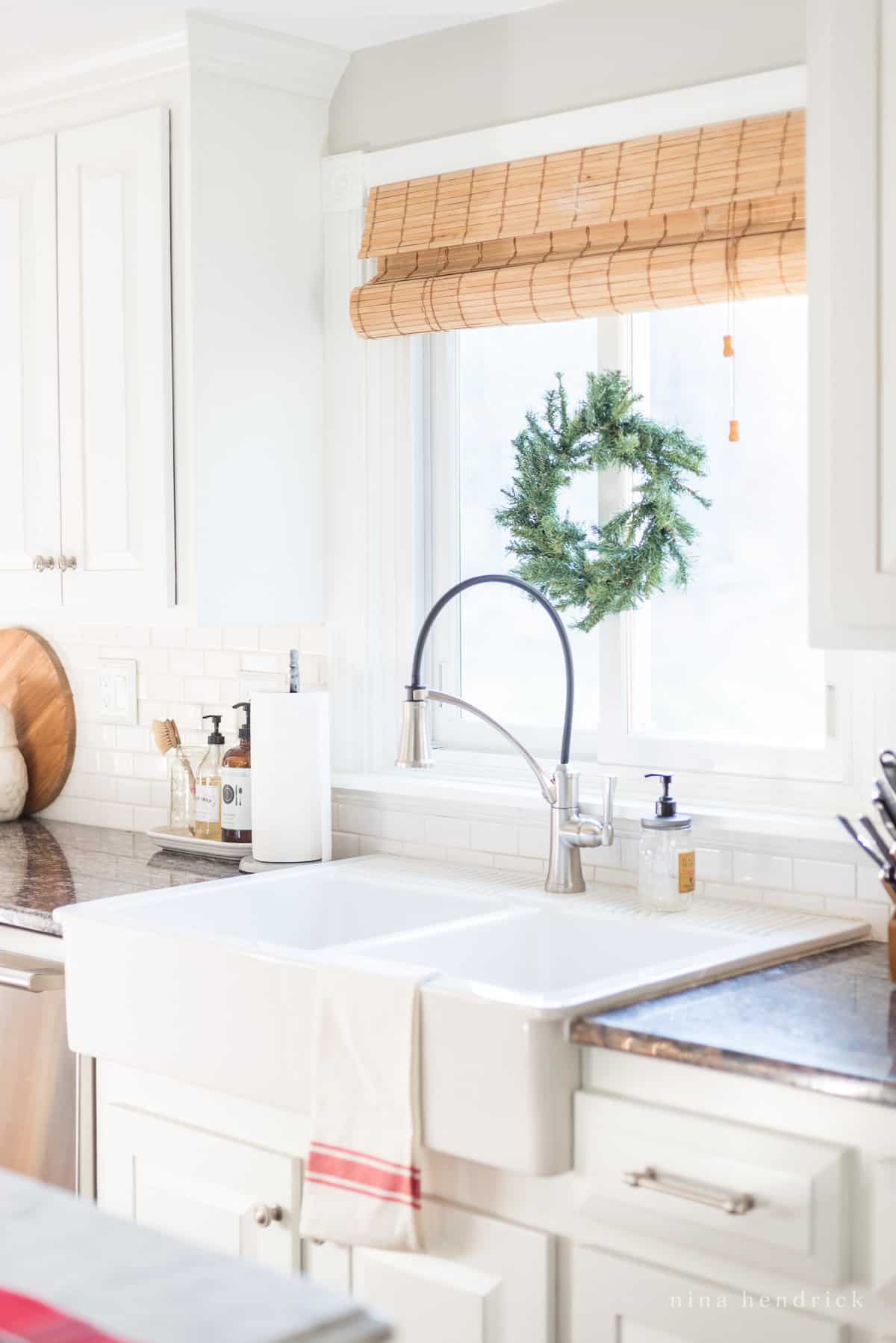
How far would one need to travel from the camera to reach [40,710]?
3328mm

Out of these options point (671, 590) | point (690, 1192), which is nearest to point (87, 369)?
point (671, 590)

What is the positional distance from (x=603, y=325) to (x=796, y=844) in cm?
90

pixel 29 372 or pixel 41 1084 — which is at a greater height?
pixel 29 372

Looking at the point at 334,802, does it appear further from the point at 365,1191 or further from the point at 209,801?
the point at 365,1191

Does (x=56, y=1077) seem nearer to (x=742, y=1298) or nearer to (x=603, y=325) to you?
(x=742, y=1298)

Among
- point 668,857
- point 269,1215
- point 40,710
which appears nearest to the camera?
point 269,1215

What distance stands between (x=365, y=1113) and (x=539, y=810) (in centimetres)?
80

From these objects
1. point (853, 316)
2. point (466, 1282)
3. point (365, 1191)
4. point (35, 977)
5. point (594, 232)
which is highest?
point (594, 232)

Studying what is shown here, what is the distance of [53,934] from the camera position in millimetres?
2326

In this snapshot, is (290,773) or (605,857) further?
(290,773)

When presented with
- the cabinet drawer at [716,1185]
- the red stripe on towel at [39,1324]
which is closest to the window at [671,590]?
the cabinet drawer at [716,1185]

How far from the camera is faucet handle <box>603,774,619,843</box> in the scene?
7.59 feet

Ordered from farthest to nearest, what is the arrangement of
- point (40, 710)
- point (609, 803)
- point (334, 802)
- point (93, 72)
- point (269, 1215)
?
point (40, 710) < point (334, 802) < point (93, 72) < point (609, 803) < point (269, 1215)

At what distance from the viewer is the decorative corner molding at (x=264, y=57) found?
8.39 ft
